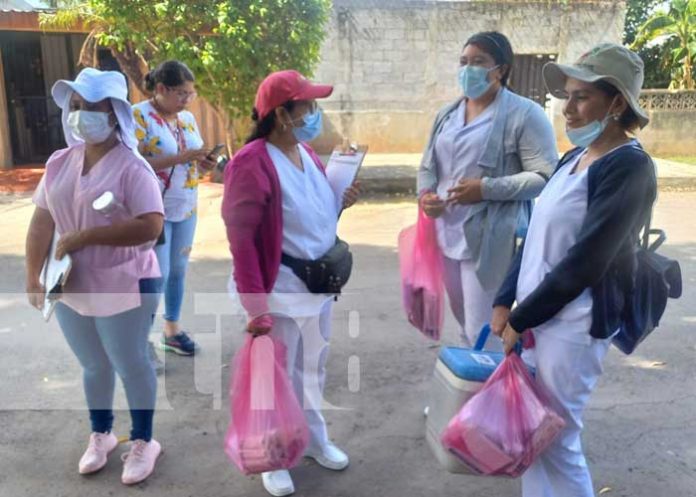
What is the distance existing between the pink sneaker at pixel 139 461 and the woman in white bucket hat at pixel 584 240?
168 cm

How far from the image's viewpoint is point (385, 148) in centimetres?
1235

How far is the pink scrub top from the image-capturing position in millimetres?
2459

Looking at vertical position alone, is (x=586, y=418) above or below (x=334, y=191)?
below

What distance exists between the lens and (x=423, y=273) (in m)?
3.02

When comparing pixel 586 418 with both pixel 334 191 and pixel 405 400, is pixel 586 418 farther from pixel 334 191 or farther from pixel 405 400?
pixel 334 191

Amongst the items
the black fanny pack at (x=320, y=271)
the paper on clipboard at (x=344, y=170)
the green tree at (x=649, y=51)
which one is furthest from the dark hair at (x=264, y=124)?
the green tree at (x=649, y=51)

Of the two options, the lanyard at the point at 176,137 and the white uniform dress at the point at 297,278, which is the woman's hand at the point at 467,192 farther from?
the lanyard at the point at 176,137

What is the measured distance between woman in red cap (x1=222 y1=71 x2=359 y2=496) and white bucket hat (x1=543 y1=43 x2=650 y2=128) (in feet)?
3.27

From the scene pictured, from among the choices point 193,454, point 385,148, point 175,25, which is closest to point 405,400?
point 193,454

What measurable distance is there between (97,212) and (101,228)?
67mm

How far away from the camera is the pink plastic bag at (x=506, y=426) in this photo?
79.2 inches

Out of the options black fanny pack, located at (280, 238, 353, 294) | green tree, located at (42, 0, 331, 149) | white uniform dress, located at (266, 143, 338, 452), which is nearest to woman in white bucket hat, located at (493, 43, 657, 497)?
black fanny pack, located at (280, 238, 353, 294)

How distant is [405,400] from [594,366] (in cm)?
151

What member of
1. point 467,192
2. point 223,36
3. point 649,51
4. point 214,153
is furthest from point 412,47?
point 467,192
